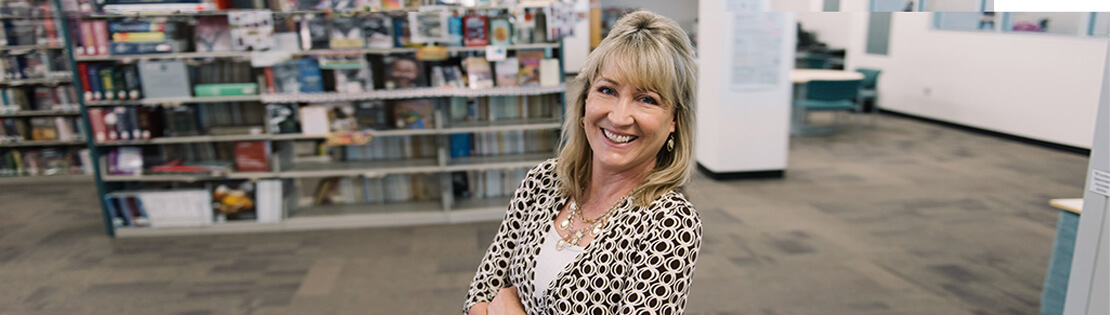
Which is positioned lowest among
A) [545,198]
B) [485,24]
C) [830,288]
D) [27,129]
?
[830,288]

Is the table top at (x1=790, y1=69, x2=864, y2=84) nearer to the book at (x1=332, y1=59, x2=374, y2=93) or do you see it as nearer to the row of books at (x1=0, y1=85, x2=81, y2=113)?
the book at (x1=332, y1=59, x2=374, y2=93)

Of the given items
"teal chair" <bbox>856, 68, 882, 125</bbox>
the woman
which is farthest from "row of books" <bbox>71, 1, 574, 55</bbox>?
"teal chair" <bbox>856, 68, 882, 125</bbox>

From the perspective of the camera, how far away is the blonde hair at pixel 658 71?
1163 millimetres

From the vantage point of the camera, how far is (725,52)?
5.45 m

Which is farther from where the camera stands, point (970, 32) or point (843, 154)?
point (970, 32)

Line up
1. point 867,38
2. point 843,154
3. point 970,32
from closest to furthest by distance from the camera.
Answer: point 843,154 → point 970,32 → point 867,38

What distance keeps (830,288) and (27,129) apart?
723cm

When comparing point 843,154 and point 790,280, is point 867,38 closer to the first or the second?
point 843,154

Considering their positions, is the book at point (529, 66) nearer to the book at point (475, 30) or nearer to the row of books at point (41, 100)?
the book at point (475, 30)

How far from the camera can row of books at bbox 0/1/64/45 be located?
5.71 meters

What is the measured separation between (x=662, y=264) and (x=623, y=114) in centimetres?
30

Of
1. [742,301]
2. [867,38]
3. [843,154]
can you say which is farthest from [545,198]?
[867,38]

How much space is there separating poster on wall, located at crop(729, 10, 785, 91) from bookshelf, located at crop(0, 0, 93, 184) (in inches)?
239

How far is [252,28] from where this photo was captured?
14.0 ft
